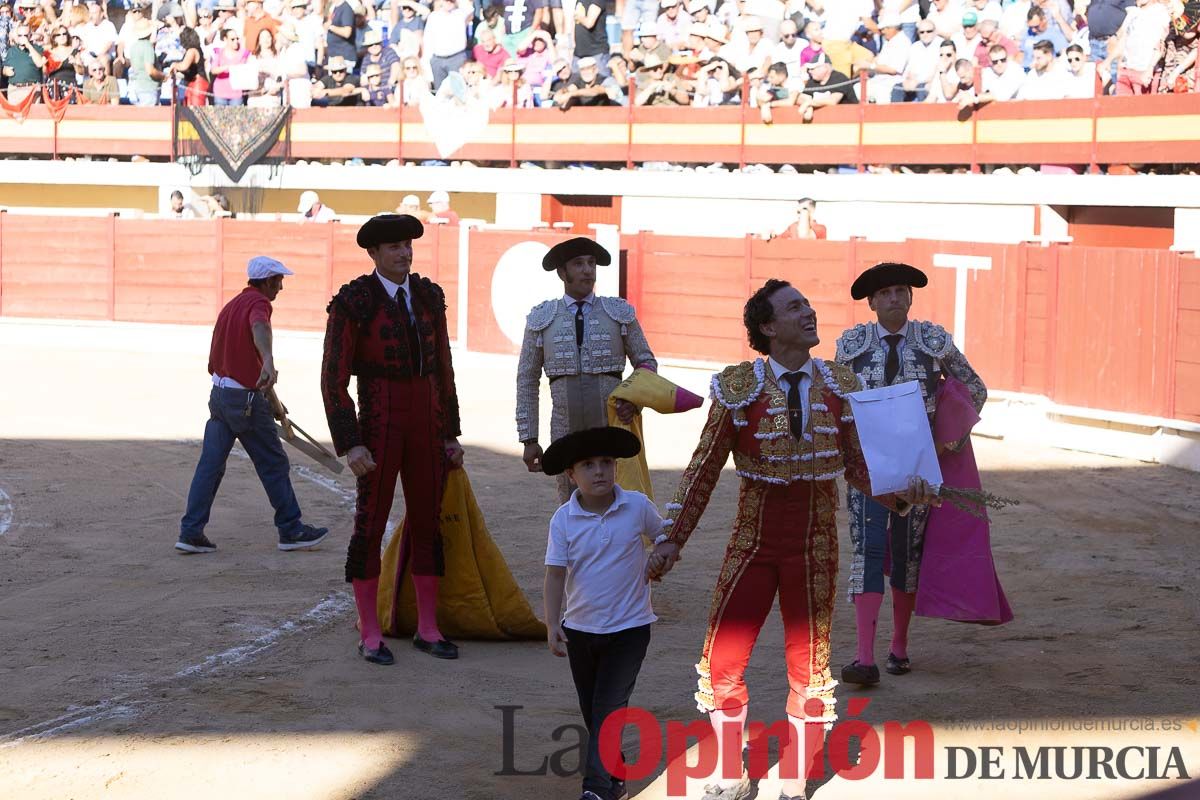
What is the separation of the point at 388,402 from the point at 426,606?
75 centimetres

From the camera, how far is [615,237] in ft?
50.3

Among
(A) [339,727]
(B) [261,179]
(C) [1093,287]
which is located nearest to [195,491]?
(A) [339,727]

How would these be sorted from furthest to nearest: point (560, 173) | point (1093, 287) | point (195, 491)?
point (560, 173), point (1093, 287), point (195, 491)

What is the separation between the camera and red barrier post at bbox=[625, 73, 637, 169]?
58.4 feet

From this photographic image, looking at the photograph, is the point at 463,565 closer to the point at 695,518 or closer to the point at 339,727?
the point at 339,727

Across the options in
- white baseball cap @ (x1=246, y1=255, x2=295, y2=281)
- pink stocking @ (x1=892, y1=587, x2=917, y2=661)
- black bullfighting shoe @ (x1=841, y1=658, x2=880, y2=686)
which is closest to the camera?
black bullfighting shoe @ (x1=841, y1=658, x2=880, y2=686)

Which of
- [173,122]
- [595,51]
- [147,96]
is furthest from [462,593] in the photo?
[147,96]

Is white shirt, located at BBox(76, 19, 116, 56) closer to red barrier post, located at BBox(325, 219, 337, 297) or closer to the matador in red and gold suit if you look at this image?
red barrier post, located at BBox(325, 219, 337, 297)

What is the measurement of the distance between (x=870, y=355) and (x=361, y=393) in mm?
1713

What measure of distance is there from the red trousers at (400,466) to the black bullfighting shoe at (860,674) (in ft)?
4.76

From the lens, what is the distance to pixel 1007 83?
14.6 meters

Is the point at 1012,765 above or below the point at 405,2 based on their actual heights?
below

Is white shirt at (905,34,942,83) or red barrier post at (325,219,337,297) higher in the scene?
white shirt at (905,34,942,83)

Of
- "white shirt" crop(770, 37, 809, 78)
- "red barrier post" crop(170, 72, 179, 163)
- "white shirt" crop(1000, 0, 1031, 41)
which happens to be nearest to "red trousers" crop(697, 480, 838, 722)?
"white shirt" crop(1000, 0, 1031, 41)
